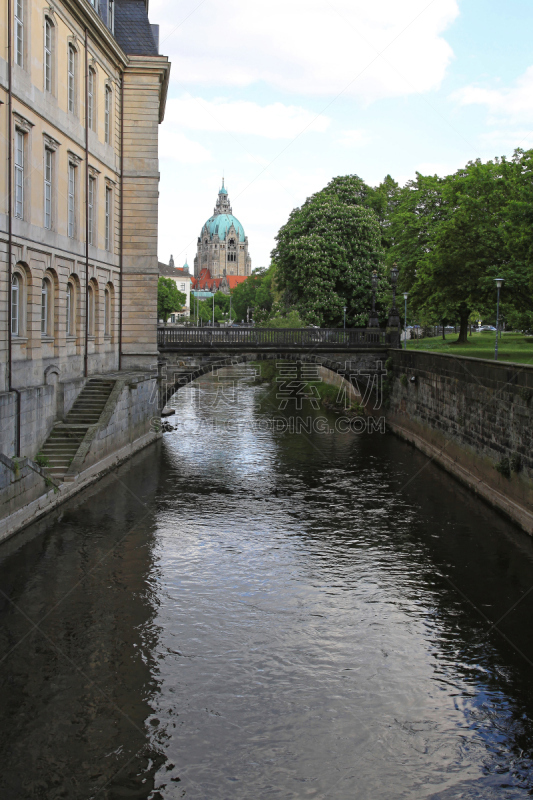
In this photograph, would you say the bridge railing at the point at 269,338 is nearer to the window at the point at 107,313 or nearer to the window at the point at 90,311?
the window at the point at 107,313

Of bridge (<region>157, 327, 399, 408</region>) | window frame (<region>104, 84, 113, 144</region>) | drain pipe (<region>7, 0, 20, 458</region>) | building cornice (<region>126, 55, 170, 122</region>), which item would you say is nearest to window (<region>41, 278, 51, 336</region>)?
drain pipe (<region>7, 0, 20, 458</region>)

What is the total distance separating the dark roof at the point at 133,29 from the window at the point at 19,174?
13.2 meters

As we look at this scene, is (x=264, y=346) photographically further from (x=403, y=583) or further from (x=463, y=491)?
(x=403, y=583)

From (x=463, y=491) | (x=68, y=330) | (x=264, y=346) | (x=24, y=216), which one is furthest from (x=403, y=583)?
(x=264, y=346)

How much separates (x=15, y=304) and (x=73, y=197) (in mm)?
6342

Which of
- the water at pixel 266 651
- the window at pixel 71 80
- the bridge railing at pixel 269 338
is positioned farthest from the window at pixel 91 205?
the water at pixel 266 651

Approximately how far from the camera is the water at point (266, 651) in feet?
30.6

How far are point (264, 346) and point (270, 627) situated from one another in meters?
24.6

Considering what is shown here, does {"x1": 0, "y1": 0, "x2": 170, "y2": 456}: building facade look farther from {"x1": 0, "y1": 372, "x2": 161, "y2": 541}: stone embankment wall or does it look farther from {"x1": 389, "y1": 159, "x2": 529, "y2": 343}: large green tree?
{"x1": 389, "y1": 159, "x2": 529, "y2": 343}: large green tree

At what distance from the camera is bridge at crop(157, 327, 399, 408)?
35562 millimetres

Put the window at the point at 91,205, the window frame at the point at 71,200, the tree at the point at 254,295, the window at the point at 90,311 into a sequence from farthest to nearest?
the tree at the point at 254,295 < the window at the point at 90,311 < the window at the point at 91,205 < the window frame at the point at 71,200

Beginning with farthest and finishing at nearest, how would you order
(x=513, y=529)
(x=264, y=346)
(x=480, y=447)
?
1. (x=264, y=346)
2. (x=480, y=447)
3. (x=513, y=529)

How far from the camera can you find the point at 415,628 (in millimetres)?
13406

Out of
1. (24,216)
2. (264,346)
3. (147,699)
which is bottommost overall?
(147,699)
